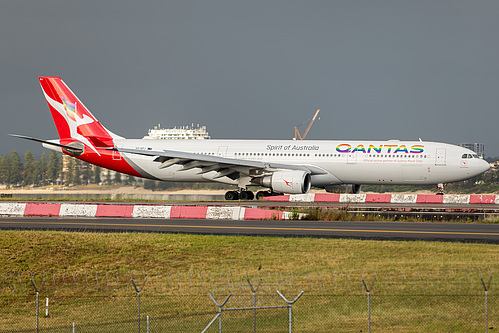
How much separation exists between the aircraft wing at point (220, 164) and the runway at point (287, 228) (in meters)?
10.7

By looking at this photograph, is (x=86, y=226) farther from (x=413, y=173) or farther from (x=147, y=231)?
(x=413, y=173)

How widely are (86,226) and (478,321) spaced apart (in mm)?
19388

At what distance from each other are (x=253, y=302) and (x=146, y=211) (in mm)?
20025

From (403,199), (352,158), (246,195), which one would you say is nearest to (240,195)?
(246,195)

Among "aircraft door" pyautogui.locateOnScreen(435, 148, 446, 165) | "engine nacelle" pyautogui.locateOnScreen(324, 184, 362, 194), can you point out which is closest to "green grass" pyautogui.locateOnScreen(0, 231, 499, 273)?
"aircraft door" pyautogui.locateOnScreen(435, 148, 446, 165)

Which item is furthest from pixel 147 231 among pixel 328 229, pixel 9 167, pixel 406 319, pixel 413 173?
pixel 9 167

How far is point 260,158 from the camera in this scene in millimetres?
46562

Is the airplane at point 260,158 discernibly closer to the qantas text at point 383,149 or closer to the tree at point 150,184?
the qantas text at point 383,149

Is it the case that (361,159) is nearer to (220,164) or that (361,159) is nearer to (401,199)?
(401,199)

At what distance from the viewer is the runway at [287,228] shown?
24.4 meters

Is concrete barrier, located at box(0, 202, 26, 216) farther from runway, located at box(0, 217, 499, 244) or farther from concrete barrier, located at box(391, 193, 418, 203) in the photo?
concrete barrier, located at box(391, 193, 418, 203)

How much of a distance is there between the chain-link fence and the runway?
6569 mm

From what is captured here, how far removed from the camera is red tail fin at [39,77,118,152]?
49438 millimetres

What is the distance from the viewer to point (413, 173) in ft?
142
